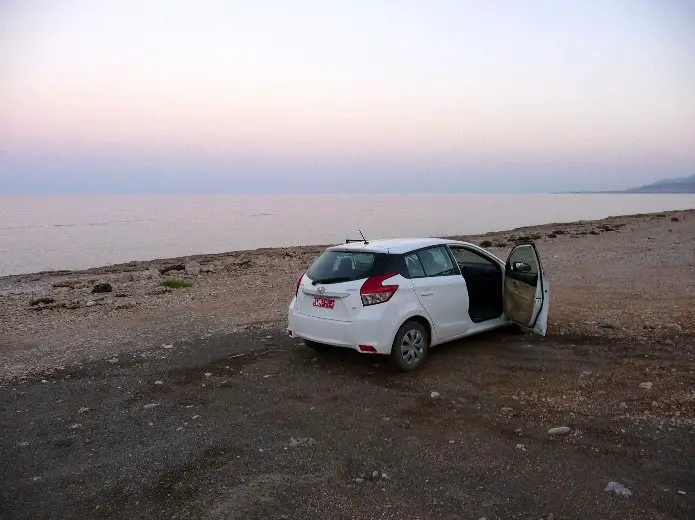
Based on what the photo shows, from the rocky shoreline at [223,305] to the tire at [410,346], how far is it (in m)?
2.61

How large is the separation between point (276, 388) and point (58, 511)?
9.33ft

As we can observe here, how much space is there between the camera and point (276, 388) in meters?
6.79

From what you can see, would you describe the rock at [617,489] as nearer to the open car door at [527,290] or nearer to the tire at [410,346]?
the tire at [410,346]

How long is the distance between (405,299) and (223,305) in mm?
6723

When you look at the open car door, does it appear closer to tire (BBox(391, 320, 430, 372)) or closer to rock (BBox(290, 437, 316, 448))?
tire (BBox(391, 320, 430, 372))

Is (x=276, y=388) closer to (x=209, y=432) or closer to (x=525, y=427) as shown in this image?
(x=209, y=432)

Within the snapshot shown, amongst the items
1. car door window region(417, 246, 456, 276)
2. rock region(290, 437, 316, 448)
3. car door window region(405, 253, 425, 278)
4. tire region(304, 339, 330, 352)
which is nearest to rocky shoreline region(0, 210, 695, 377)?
car door window region(417, 246, 456, 276)

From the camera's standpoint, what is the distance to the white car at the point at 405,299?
6711 millimetres

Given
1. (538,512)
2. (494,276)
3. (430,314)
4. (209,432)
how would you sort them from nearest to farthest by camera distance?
(538,512) → (209,432) → (430,314) → (494,276)

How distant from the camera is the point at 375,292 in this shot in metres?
6.71

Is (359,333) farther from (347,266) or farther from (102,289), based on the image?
(102,289)

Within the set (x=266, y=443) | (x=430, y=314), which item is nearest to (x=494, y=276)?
(x=430, y=314)

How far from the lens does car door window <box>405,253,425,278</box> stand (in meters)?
7.15

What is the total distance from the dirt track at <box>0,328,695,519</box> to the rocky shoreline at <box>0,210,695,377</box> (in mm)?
1430
